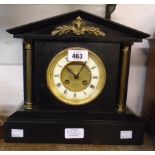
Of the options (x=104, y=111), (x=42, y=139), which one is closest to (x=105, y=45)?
(x=104, y=111)

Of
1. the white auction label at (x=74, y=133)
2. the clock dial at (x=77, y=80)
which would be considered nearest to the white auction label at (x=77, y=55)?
the clock dial at (x=77, y=80)

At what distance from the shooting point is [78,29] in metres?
0.70

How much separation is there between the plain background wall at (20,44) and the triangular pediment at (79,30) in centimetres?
21

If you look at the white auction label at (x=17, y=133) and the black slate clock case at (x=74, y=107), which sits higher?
the black slate clock case at (x=74, y=107)

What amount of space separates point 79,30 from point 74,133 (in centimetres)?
28

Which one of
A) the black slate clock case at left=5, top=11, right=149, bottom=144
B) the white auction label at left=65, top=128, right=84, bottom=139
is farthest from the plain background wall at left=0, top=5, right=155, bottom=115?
the white auction label at left=65, top=128, right=84, bottom=139

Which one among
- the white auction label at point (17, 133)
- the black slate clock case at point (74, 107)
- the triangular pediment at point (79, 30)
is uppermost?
the triangular pediment at point (79, 30)

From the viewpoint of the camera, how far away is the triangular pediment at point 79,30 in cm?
70

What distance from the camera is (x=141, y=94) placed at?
3.18ft

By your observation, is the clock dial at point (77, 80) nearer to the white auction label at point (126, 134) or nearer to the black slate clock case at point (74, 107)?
the black slate clock case at point (74, 107)

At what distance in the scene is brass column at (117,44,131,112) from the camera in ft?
2.36

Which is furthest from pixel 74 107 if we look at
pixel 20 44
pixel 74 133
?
pixel 20 44

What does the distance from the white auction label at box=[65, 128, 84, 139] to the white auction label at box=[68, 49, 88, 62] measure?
0.19 meters

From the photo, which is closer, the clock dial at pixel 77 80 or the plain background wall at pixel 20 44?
the clock dial at pixel 77 80
